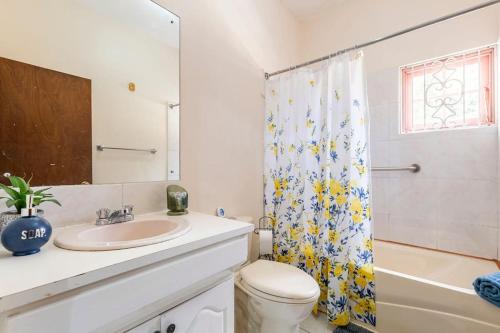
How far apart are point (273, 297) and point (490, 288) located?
3.19 feet

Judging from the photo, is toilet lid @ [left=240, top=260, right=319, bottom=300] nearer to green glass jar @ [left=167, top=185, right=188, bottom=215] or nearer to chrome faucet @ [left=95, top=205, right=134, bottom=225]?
green glass jar @ [left=167, top=185, right=188, bottom=215]

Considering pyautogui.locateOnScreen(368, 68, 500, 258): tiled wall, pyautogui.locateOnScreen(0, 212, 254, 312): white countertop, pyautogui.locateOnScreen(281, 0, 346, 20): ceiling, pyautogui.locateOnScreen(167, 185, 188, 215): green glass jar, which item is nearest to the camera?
pyautogui.locateOnScreen(0, 212, 254, 312): white countertop

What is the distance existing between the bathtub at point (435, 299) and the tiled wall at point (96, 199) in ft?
4.43

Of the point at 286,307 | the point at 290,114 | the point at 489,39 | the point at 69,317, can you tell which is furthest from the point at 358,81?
the point at 69,317

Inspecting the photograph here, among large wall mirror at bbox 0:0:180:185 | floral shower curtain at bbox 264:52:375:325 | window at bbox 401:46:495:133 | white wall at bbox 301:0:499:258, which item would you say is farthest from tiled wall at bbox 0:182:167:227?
window at bbox 401:46:495:133

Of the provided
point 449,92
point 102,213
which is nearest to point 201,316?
point 102,213

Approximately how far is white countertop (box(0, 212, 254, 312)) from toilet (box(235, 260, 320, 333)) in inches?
24.0

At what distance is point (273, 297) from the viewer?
45.8 inches

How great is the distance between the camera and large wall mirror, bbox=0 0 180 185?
834 millimetres

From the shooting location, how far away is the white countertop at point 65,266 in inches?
17.5

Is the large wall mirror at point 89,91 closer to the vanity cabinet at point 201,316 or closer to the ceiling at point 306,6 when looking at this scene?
the vanity cabinet at point 201,316

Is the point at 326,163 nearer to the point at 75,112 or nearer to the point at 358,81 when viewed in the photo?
the point at 358,81

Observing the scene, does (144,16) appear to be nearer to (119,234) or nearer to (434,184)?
(119,234)

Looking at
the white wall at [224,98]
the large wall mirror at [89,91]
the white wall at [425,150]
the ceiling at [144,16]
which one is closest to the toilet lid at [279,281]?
the white wall at [224,98]
